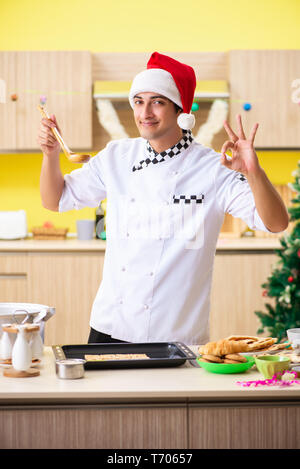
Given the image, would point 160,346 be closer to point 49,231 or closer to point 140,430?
point 140,430

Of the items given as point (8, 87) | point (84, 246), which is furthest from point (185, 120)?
point (8, 87)

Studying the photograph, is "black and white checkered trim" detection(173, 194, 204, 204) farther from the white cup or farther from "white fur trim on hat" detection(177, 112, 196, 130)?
the white cup

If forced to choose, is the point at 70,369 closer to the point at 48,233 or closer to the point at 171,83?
the point at 171,83

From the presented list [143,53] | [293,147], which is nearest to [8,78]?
[143,53]

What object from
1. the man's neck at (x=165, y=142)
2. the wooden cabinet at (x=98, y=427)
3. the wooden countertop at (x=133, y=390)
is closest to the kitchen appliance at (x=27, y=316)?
the wooden countertop at (x=133, y=390)

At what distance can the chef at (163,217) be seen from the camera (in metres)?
2.12

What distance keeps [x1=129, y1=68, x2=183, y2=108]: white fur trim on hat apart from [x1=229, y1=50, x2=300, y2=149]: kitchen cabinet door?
234 centimetres

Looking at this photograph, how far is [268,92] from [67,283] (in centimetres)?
187

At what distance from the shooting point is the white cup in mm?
4582

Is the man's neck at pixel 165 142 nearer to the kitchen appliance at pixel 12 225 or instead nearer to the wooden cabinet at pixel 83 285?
the wooden cabinet at pixel 83 285

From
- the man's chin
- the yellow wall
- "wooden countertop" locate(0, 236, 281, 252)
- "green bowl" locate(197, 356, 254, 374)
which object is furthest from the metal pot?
the yellow wall

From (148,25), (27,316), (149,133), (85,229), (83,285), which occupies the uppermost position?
(148,25)

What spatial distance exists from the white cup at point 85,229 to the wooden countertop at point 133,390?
9.84 feet

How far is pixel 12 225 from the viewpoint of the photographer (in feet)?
14.9
